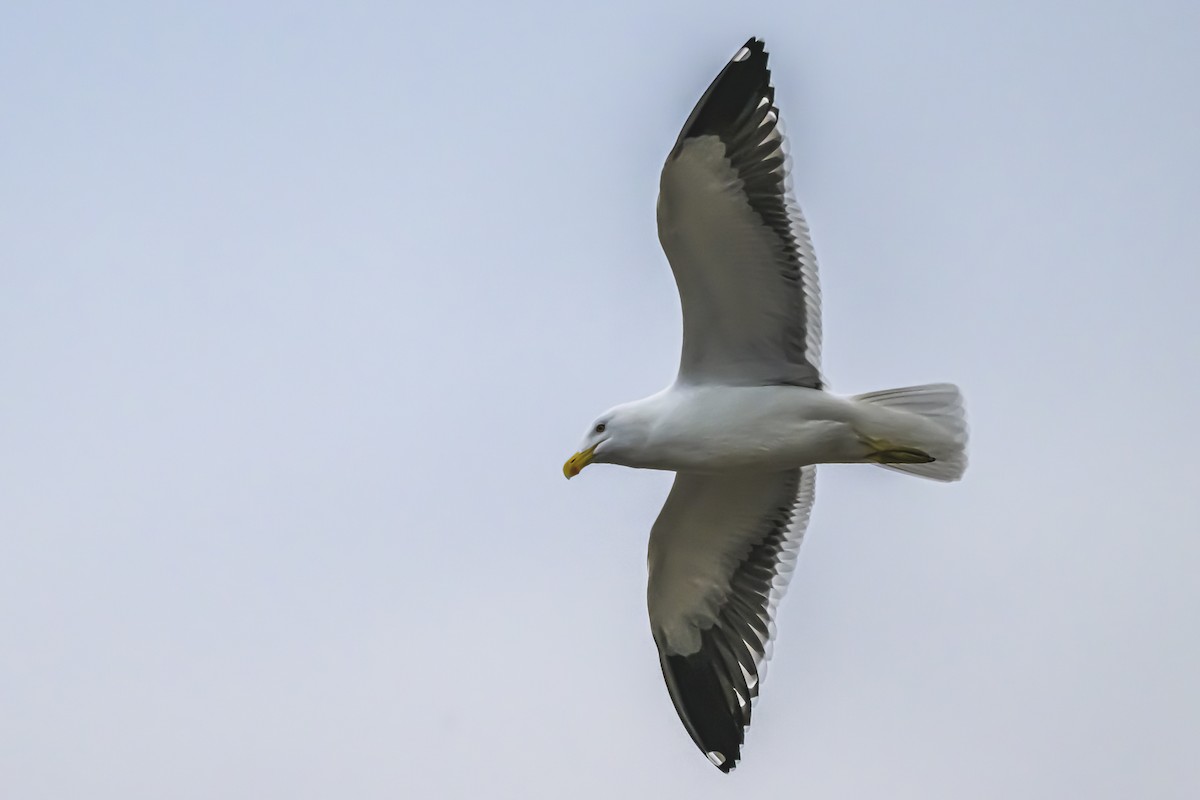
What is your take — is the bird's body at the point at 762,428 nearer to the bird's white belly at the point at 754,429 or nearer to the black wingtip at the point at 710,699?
the bird's white belly at the point at 754,429

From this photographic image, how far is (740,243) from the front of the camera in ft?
23.3

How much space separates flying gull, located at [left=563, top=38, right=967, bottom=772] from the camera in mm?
6902

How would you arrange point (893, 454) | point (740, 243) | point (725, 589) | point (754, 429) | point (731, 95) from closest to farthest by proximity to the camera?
point (731, 95) < point (740, 243) < point (754, 429) < point (893, 454) < point (725, 589)

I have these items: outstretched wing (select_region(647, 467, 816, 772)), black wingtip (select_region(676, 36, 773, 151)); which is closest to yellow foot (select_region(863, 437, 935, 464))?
outstretched wing (select_region(647, 467, 816, 772))

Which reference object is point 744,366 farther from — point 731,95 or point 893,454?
point 731,95

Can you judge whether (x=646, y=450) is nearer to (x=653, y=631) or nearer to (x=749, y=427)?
(x=749, y=427)

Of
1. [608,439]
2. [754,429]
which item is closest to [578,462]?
[608,439]

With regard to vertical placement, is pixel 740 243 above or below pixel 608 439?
above

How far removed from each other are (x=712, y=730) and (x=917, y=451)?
200cm

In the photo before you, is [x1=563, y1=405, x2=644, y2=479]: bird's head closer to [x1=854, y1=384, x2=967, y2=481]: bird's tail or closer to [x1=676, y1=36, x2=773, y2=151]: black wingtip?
[x1=854, y1=384, x2=967, y2=481]: bird's tail

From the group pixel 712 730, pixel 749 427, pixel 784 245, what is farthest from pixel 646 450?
pixel 712 730

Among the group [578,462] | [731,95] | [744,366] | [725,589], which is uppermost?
[731,95]

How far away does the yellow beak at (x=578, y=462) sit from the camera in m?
7.37

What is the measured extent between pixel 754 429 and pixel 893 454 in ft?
2.28
